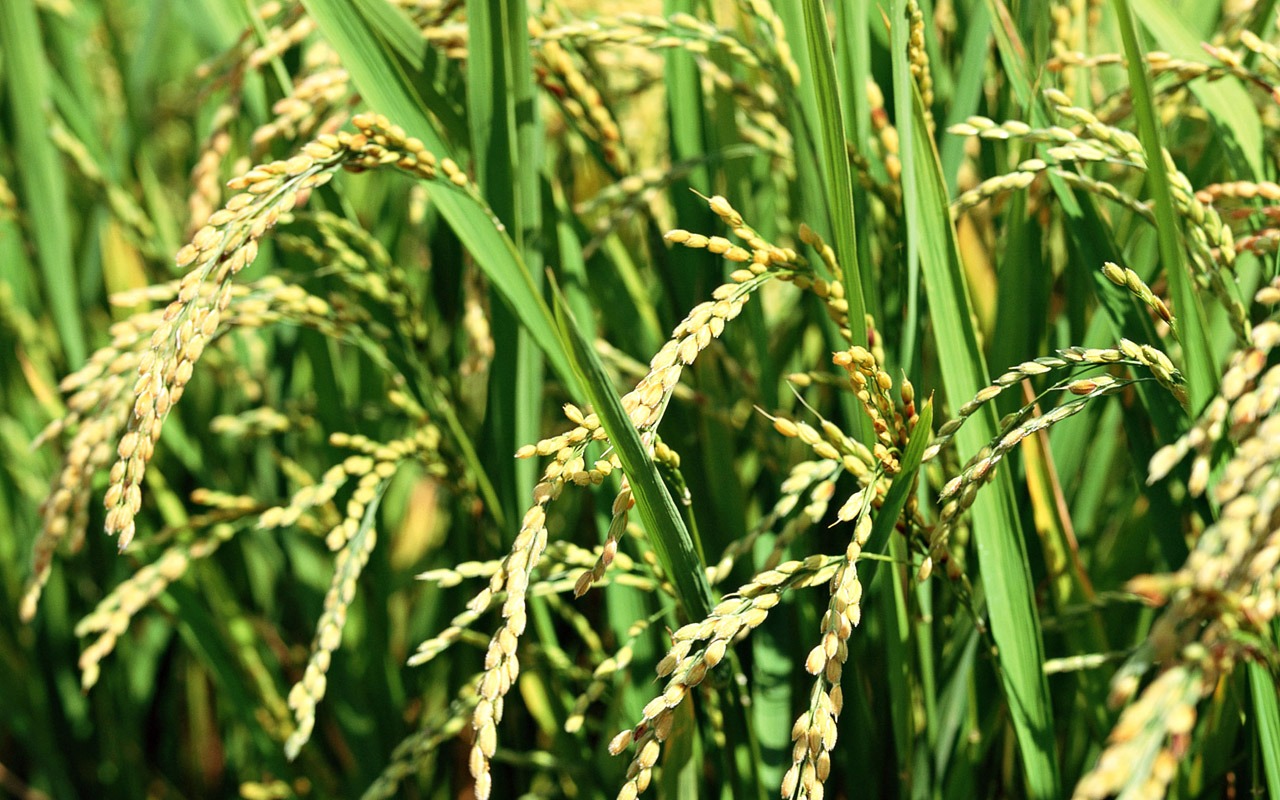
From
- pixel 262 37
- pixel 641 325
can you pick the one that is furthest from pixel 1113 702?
pixel 262 37

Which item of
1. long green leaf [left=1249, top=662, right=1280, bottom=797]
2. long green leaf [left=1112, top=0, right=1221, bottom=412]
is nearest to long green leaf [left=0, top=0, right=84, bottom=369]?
long green leaf [left=1112, top=0, right=1221, bottom=412]

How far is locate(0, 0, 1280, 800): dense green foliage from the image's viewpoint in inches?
33.7

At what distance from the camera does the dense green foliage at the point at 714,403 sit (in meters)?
0.85

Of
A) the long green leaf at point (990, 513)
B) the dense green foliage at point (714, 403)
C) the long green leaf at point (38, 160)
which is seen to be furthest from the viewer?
the long green leaf at point (38, 160)

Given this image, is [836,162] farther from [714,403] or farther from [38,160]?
[38,160]

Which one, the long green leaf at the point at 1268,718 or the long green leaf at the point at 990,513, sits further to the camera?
the long green leaf at the point at 990,513

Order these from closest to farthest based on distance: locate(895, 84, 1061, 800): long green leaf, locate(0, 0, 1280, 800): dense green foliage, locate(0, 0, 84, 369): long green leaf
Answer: locate(0, 0, 1280, 800): dense green foliage < locate(895, 84, 1061, 800): long green leaf < locate(0, 0, 84, 369): long green leaf

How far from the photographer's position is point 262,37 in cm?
123

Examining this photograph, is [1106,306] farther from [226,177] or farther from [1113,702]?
[226,177]

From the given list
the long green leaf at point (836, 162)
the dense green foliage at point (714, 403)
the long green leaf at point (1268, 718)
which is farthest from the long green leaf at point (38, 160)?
the long green leaf at point (1268, 718)

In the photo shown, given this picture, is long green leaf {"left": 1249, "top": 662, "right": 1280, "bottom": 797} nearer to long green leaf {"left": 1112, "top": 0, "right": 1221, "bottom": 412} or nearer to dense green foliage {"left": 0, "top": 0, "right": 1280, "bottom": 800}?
dense green foliage {"left": 0, "top": 0, "right": 1280, "bottom": 800}

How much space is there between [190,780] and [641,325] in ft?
4.69

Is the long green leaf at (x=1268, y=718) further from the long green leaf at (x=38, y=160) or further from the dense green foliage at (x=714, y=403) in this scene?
the long green leaf at (x=38, y=160)

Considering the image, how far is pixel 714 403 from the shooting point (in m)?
1.31
